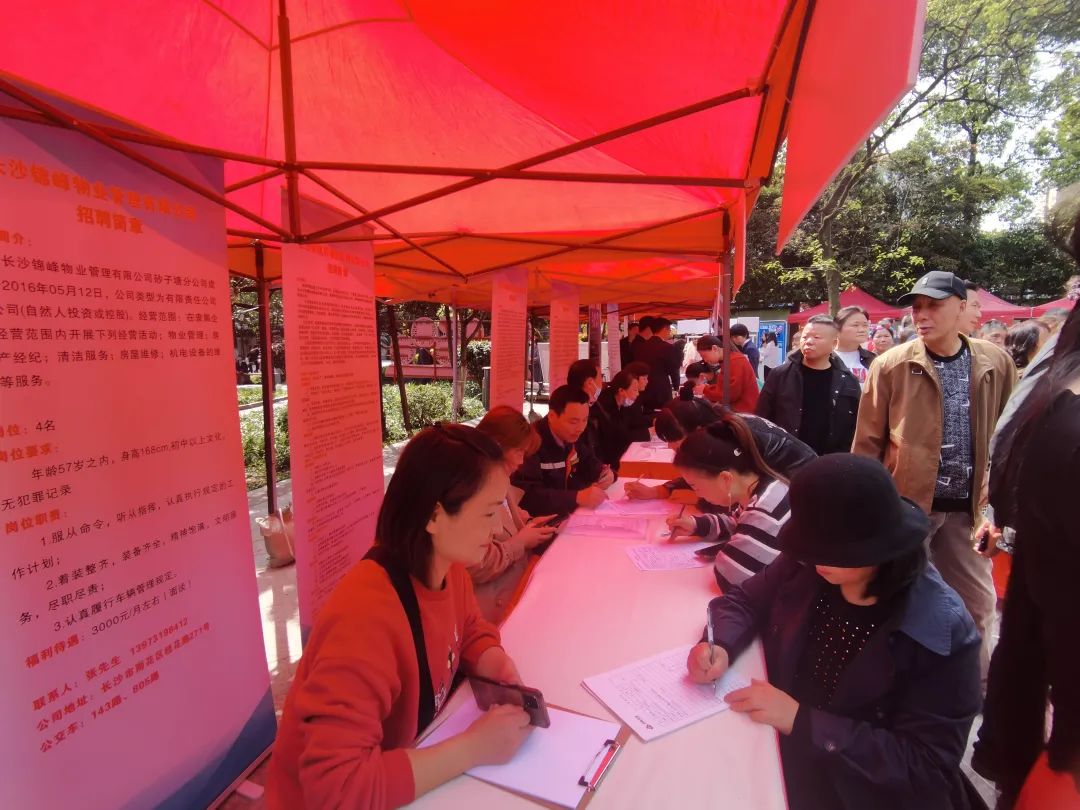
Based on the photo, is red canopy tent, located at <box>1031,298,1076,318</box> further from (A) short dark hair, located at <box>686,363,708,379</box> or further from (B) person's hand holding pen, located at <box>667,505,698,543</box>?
(B) person's hand holding pen, located at <box>667,505,698,543</box>

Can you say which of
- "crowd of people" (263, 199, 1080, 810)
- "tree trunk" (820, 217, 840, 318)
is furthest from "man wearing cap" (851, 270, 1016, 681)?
"tree trunk" (820, 217, 840, 318)

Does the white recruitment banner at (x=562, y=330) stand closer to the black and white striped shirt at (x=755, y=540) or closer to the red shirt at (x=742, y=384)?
the red shirt at (x=742, y=384)

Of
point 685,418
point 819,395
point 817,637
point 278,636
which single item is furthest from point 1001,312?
point 278,636

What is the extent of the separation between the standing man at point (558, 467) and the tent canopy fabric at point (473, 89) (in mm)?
1172

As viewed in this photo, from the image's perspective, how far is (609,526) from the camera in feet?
8.53

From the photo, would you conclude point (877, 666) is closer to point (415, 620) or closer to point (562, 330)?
point (415, 620)

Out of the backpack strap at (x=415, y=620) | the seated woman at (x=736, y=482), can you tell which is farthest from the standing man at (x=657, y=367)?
the backpack strap at (x=415, y=620)

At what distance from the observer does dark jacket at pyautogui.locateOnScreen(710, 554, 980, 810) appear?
3.75 ft

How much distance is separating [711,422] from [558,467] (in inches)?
40.4

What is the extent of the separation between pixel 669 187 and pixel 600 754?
102 inches

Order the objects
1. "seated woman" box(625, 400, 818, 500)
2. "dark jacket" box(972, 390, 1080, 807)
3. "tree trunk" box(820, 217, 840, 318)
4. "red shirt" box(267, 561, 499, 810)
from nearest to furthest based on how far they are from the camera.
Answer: "dark jacket" box(972, 390, 1080, 807) < "red shirt" box(267, 561, 499, 810) < "seated woman" box(625, 400, 818, 500) < "tree trunk" box(820, 217, 840, 318)

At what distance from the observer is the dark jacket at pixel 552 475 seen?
290 cm

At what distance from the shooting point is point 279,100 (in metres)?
2.29

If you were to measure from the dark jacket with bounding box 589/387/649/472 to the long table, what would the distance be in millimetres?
2470
